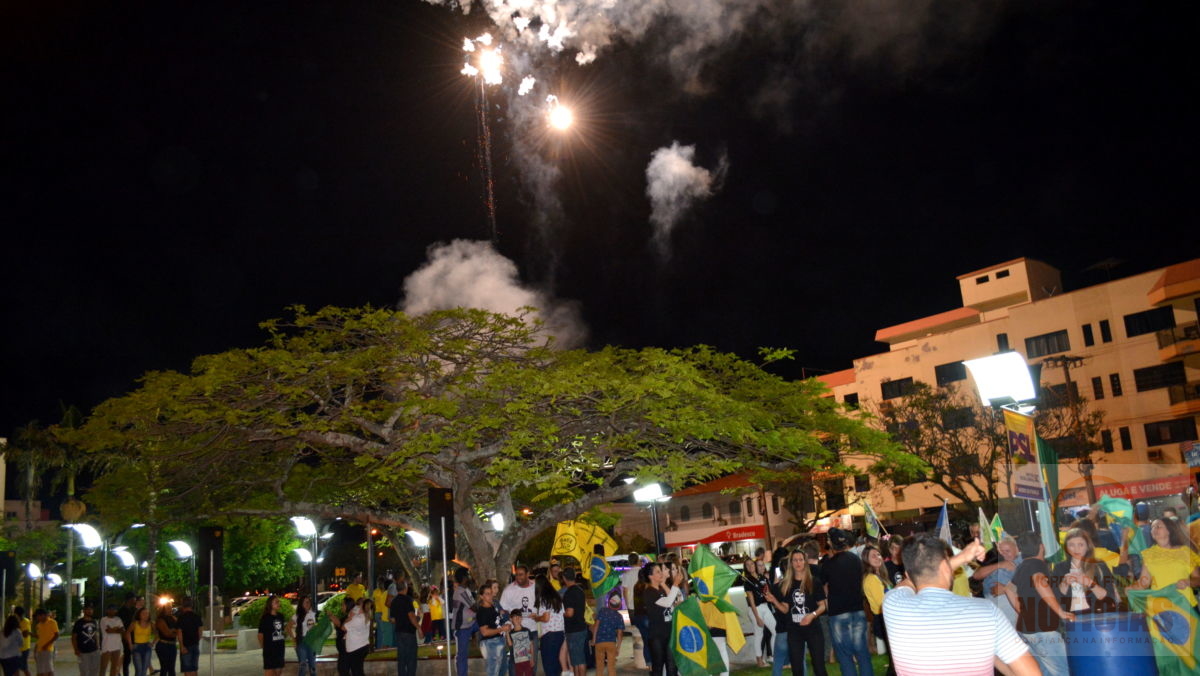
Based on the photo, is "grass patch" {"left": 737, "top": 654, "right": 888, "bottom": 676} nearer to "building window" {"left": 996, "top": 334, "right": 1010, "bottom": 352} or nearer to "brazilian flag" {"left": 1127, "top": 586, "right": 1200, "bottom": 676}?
"brazilian flag" {"left": 1127, "top": 586, "right": 1200, "bottom": 676}

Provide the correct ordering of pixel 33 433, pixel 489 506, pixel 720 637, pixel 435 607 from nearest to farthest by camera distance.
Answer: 1. pixel 720 637
2. pixel 435 607
3. pixel 489 506
4. pixel 33 433

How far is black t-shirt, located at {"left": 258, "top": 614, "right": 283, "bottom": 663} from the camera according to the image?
15.6 metres

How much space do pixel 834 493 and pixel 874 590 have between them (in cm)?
4538

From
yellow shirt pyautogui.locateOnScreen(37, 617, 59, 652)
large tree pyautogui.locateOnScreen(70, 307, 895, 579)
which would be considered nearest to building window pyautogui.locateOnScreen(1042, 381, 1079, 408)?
large tree pyautogui.locateOnScreen(70, 307, 895, 579)

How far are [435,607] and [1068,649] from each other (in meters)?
15.7

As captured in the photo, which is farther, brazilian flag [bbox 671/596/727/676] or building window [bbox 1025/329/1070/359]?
building window [bbox 1025/329/1070/359]

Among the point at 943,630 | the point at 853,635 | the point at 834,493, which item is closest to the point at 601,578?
the point at 853,635

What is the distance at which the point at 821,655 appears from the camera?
34.1ft

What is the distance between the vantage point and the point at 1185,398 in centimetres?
4625

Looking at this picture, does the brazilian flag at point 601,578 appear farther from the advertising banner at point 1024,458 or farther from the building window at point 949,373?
the building window at point 949,373

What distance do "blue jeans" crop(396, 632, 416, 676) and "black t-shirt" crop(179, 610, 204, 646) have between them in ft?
14.8

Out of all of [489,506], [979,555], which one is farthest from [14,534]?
[979,555]

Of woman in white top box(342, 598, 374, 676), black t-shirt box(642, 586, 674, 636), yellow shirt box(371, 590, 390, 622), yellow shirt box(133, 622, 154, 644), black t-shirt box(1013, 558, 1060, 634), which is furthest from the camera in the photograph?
yellow shirt box(371, 590, 390, 622)

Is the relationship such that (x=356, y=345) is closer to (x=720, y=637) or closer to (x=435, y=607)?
(x=435, y=607)
